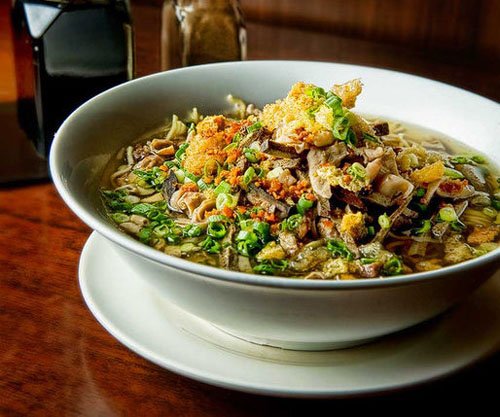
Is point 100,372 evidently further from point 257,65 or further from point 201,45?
point 201,45

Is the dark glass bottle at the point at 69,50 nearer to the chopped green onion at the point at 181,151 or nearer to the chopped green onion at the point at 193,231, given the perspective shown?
the chopped green onion at the point at 181,151

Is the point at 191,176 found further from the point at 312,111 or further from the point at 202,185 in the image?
the point at 312,111

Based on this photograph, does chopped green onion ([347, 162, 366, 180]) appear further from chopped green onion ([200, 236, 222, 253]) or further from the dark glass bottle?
the dark glass bottle

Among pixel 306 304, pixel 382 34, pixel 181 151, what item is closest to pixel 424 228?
pixel 306 304

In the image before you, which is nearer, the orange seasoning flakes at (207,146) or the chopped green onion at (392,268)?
the chopped green onion at (392,268)

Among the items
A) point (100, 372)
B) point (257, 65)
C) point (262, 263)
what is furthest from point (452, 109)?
point (100, 372)

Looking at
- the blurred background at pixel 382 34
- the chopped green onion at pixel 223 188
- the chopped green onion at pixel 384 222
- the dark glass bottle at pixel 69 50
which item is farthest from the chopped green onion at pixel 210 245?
the blurred background at pixel 382 34
